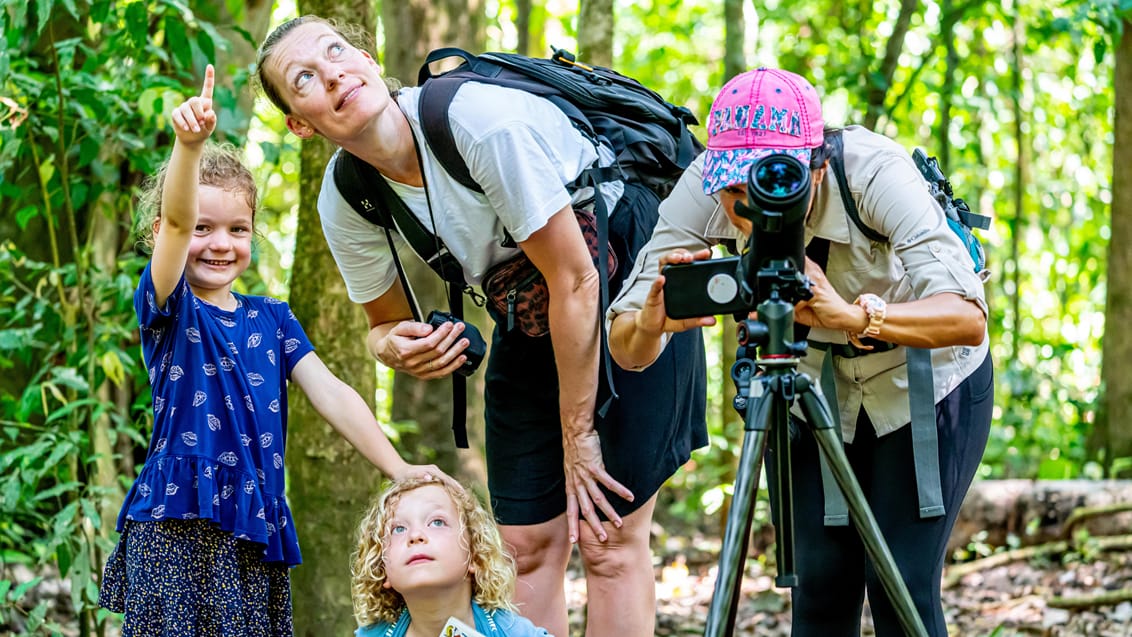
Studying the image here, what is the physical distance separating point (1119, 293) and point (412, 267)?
4579mm

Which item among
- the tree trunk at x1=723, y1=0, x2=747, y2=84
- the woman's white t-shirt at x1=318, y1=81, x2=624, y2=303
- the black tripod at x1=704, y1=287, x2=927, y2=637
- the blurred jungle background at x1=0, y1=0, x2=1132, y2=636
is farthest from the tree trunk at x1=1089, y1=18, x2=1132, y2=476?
the black tripod at x1=704, y1=287, x2=927, y2=637

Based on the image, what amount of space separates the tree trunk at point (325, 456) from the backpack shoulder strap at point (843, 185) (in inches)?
75.3

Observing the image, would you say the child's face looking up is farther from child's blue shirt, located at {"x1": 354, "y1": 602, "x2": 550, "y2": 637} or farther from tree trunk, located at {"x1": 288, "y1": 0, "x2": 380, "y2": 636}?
tree trunk, located at {"x1": 288, "y1": 0, "x2": 380, "y2": 636}

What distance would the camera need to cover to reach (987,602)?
5.49 metres

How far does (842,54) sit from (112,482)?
604 centimetres

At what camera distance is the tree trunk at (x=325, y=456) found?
3.78m

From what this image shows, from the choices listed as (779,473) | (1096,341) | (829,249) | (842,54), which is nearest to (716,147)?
(829,249)

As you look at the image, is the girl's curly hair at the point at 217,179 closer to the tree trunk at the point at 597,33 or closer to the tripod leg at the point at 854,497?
the tripod leg at the point at 854,497

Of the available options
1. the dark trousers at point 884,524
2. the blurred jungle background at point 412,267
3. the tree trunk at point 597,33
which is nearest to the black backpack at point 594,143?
the dark trousers at point 884,524

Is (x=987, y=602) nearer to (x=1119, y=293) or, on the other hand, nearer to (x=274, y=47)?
(x=1119, y=293)

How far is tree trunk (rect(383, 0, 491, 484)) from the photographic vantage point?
6082mm

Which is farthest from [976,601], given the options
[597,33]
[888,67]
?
[597,33]

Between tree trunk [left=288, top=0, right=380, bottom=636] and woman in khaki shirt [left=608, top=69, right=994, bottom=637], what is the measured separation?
1517 mm

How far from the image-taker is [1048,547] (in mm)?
6066
